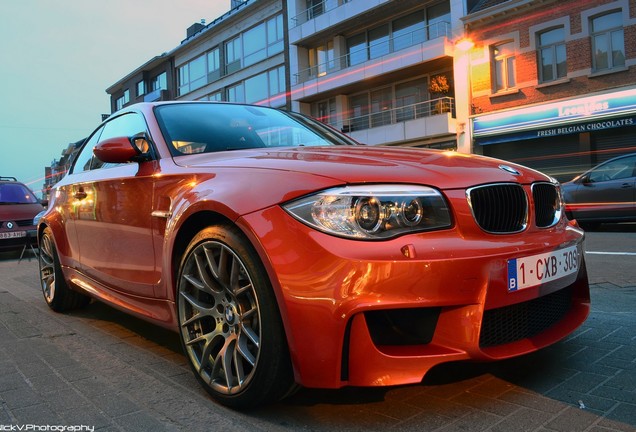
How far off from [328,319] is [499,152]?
19.3 metres

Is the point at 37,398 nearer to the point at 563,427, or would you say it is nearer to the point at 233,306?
the point at 233,306

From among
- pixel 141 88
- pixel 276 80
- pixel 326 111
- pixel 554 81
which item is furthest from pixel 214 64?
pixel 554 81

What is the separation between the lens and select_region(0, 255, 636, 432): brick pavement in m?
2.09

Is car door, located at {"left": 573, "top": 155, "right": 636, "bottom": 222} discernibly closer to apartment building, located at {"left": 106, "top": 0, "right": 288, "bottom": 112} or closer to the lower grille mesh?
the lower grille mesh

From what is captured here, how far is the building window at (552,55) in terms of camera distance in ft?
57.8

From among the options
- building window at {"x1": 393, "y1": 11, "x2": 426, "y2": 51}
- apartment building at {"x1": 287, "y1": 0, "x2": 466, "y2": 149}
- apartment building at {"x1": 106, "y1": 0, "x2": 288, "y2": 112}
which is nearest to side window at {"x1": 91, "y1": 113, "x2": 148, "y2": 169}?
apartment building at {"x1": 287, "y1": 0, "x2": 466, "y2": 149}

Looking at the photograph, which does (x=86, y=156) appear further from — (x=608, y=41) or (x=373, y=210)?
(x=608, y=41)

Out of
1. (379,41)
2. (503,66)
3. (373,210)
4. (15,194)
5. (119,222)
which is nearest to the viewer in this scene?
(373,210)

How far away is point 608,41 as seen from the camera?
16625mm

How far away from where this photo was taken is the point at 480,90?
19562 mm

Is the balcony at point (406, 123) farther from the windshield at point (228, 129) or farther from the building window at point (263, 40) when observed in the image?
the windshield at point (228, 129)

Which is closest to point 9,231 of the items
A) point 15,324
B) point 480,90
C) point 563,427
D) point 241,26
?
point 15,324

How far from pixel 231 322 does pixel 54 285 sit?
2.81m

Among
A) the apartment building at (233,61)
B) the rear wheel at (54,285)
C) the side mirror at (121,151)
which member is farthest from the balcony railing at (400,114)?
the side mirror at (121,151)
